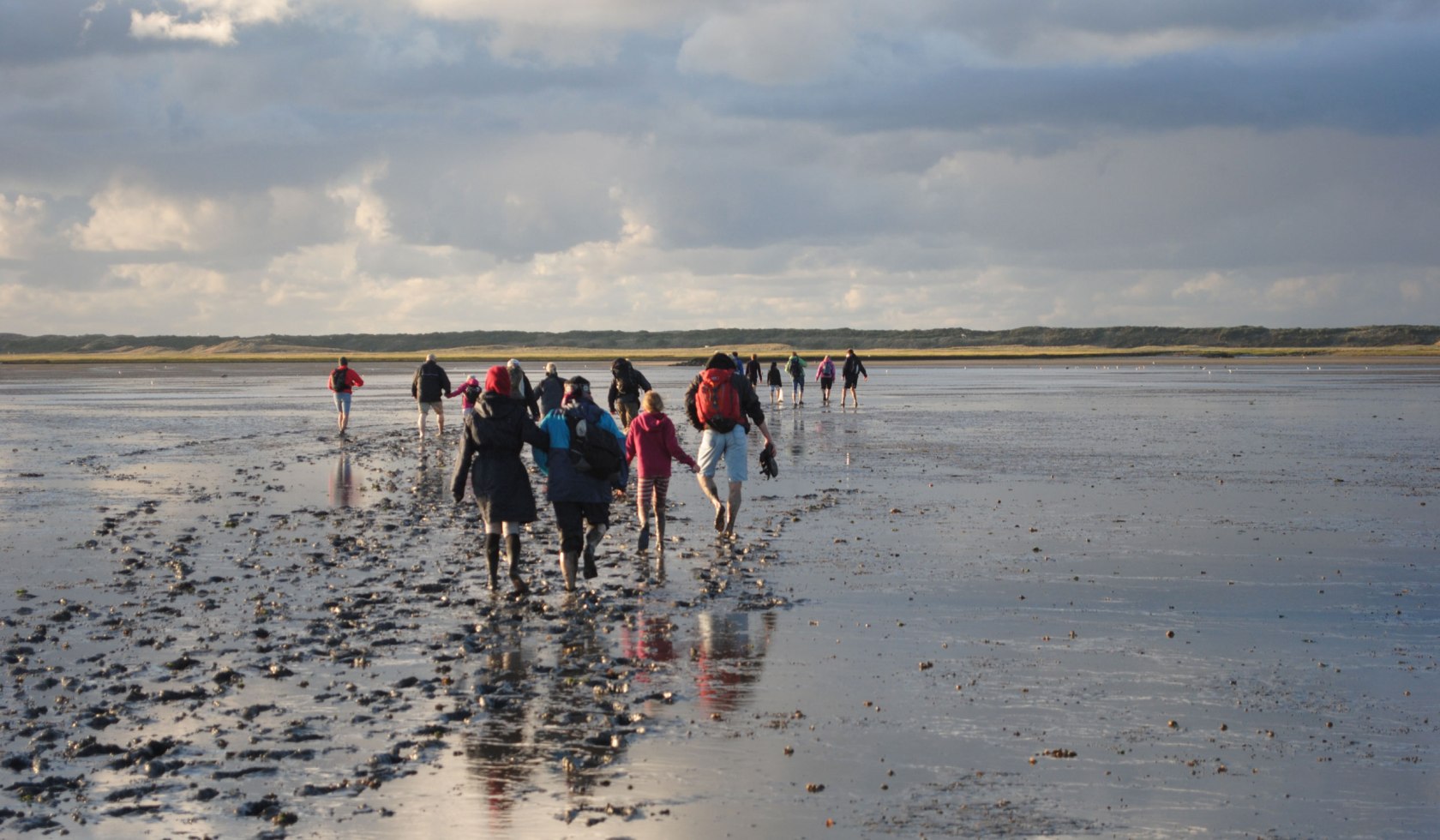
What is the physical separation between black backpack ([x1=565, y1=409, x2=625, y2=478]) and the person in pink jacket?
69.0 inches

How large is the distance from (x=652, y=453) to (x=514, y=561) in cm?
277

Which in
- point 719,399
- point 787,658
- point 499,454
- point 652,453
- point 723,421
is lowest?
point 787,658

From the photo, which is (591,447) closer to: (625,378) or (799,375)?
(625,378)

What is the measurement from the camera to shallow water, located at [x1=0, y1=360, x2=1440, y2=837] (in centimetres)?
713

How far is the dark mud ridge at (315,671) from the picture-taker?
7.37 metres

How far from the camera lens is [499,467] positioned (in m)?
13.0

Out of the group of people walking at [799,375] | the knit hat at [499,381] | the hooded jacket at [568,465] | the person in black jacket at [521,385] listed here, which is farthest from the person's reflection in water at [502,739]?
the group of people walking at [799,375]

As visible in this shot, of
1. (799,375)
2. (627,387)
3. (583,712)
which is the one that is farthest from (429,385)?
(583,712)

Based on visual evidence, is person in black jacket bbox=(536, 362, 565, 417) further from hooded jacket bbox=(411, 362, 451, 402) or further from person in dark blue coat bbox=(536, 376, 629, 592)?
person in dark blue coat bbox=(536, 376, 629, 592)

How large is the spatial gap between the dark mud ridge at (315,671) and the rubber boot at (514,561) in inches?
9.2

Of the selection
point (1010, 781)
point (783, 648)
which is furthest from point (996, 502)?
point (1010, 781)

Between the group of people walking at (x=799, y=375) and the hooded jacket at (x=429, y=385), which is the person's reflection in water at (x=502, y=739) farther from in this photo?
the group of people walking at (x=799, y=375)

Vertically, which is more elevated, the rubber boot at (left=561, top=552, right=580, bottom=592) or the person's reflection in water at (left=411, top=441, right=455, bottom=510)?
the rubber boot at (left=561, top=552, right=580, bottom=592)

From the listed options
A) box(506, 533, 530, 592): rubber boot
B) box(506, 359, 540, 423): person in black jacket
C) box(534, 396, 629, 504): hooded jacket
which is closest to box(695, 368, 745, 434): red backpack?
box(534, 396, 629, 504): hooded jacket
